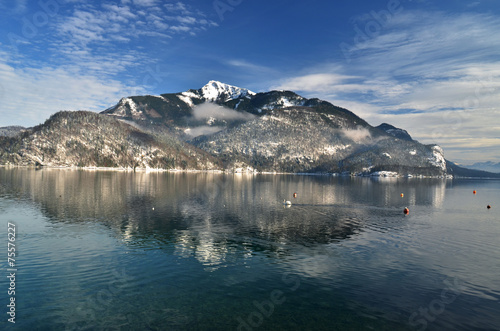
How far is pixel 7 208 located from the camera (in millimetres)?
79438

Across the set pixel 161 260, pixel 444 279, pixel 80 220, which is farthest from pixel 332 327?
pixel 80 220

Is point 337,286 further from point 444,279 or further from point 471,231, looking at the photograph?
point 471,231

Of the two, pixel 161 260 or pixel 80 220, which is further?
pixel 80 220

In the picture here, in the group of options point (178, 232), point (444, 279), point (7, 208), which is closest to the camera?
point (444, 279)

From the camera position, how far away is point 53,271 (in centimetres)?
3800

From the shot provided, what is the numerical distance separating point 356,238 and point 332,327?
38.5 m

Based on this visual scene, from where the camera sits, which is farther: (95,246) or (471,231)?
(471,231)

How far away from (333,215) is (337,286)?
57.4 meters

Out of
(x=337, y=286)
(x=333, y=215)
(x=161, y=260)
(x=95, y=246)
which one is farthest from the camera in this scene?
(x=333, y=215)

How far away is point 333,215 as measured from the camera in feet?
301

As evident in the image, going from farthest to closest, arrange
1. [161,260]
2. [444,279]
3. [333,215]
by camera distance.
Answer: [333,215]
[161,260]
[444,279]

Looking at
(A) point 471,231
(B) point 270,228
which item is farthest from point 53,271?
(A) point 471,231

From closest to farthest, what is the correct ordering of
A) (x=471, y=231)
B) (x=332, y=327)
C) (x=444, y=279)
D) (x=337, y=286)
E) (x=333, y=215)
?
(x=332, y=327), (x=337, y=286), (x=444, y=279), (x=471, y=231), (x=333, y=215)

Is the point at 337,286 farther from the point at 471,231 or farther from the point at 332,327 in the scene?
the point at 471,231
